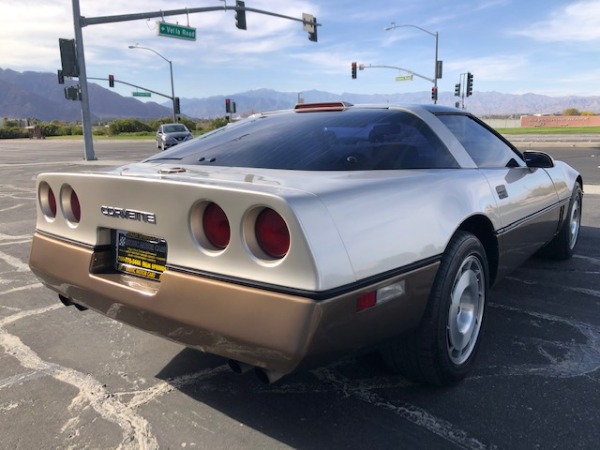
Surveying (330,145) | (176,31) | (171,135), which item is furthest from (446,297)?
(171,135)

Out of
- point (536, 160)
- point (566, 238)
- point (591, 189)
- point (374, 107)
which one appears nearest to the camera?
point (374, 107)

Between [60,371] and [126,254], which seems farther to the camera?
[60,371]

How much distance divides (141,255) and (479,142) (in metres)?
2.35

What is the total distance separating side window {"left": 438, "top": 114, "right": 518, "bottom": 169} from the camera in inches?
126

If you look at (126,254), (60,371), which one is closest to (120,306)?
(126,254)

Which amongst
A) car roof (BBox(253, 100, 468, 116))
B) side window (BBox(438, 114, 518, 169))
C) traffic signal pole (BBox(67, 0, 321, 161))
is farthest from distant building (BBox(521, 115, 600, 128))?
car roof (BBox(253, 100, 468, 116))

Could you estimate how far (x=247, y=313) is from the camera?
184 centimetres

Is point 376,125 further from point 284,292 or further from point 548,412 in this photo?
point 548,412

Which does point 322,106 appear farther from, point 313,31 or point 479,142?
point 313,31

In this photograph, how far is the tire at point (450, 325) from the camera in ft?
7.61

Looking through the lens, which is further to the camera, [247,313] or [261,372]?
[261,372]

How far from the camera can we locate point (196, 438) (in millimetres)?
2189

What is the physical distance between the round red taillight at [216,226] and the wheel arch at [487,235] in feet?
4.32

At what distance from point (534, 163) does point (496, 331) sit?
4.27 ft
